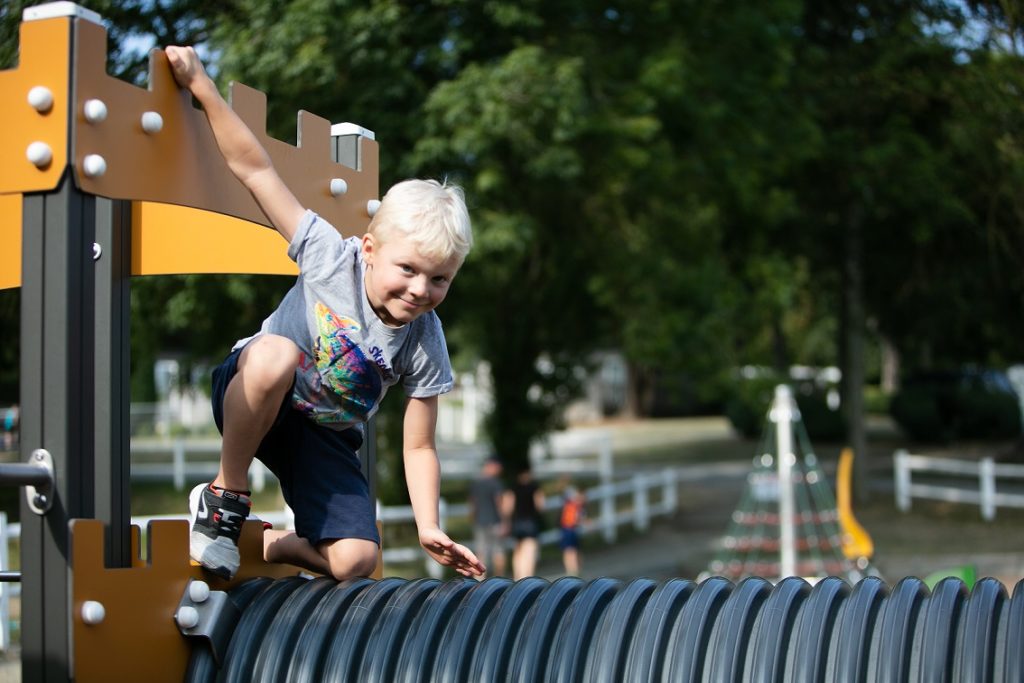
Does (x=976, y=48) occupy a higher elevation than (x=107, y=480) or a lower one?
higher

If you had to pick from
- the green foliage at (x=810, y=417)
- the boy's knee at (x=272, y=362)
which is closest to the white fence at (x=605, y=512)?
the green foliage at (x=810, y=417)

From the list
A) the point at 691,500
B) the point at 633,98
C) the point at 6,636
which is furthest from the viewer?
the point at 691,500

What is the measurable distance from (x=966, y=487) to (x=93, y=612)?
19054mm

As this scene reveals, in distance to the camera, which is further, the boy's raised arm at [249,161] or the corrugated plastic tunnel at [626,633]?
the boy's raised arm at [249,161]

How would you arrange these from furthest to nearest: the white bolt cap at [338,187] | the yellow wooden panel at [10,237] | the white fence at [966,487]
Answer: the white fence at [966,487], the white bolt cap at [338,187], the yellow wooden panel at [10,237]

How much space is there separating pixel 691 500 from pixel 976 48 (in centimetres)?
932

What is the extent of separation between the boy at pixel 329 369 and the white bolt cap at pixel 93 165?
14.1 inches

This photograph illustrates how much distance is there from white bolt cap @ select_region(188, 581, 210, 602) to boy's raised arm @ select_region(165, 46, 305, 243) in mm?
812

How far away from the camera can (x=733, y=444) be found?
29969 mm

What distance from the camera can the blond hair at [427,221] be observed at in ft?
8.77

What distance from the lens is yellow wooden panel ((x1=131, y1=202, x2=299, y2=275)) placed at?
132 inches

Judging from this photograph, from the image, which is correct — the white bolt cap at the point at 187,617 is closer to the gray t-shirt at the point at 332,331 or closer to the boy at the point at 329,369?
the boy at the point at 329,369

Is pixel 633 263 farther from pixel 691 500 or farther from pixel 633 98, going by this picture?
pixel 691 500

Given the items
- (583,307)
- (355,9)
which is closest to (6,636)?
(355,9)
